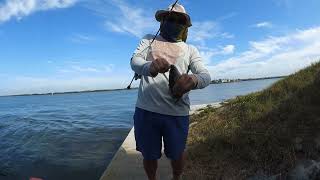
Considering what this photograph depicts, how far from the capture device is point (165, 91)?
4.41m

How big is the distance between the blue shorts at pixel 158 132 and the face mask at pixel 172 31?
0.86 metres

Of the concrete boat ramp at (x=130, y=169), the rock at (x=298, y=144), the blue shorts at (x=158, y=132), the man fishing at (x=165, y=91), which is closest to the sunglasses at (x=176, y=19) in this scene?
the man fishing at (x=165, y=91)

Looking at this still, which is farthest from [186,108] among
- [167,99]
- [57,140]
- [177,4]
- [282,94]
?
[57,140]

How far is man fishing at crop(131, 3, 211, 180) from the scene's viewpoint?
14.5 ft

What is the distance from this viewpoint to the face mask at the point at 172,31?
4504 millimetres

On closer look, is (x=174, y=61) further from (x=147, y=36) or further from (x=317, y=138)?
(x=317, y=138)

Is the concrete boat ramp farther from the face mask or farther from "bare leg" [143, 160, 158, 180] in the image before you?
the face mask

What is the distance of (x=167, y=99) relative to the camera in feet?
14.5

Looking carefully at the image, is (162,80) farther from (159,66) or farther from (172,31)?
(159,66)

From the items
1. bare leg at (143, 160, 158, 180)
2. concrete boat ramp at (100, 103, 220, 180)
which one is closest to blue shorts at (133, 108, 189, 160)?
bare leg at (143, 160, 158, 180)

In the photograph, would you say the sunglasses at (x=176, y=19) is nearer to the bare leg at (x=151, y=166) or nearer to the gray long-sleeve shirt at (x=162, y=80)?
the gray long-sleeve shirt at (x=162, y=80)

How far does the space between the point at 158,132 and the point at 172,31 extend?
44.2 inches

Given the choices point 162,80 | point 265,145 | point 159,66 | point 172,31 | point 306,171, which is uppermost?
point 172,31

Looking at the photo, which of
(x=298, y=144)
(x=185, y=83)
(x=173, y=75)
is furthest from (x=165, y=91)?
(x=298, y=144)
